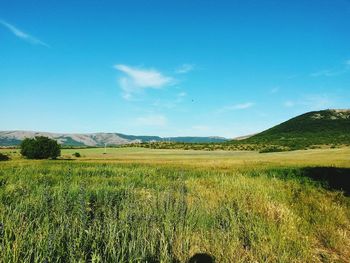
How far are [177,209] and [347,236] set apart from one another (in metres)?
5.08

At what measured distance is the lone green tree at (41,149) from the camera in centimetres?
7860

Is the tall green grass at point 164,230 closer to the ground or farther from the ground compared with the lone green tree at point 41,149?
closer to the ground

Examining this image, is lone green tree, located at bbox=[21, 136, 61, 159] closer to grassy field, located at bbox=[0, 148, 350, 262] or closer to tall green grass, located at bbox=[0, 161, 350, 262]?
tall green grass, located at bbox=[0, 161, 350, 262]

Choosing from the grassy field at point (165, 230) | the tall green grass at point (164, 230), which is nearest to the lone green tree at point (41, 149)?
the tall green grass at point (164, 230)

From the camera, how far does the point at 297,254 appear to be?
873 centimetres

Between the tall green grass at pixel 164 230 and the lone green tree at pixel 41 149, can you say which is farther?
the lone green tree at pixel 41 149

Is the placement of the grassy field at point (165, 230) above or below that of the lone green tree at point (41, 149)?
below

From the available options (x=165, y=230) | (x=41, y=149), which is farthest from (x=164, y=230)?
(x=41, y=149)

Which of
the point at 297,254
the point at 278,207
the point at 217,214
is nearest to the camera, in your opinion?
the point at 297,254

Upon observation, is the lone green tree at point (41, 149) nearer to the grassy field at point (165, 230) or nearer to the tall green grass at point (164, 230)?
the tall green grass at point (164, 230)

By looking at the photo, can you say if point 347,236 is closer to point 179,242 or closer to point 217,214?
point 217,214

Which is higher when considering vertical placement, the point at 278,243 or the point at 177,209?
the point at 177,209

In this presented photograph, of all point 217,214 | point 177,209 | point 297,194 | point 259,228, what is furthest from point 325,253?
point 297,194

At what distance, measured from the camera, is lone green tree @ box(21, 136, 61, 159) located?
7860 cm
